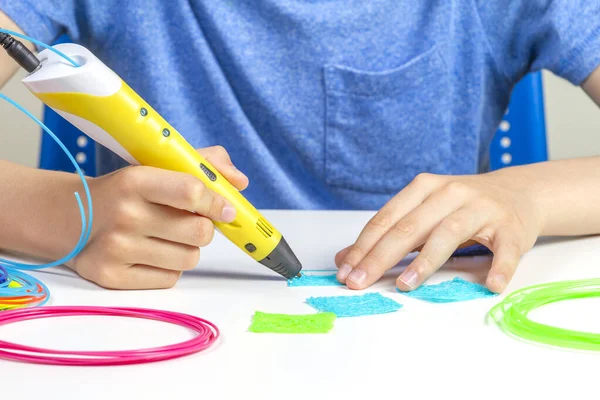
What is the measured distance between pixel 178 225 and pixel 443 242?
206 mm

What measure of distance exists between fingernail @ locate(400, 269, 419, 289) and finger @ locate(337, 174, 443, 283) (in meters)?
0.04

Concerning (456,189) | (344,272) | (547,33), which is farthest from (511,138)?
(344,272)

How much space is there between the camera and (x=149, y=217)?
556 millimetres

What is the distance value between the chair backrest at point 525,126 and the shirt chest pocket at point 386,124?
0.16 m

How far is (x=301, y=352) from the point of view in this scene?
0.41 m

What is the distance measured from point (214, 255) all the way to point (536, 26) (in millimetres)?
529

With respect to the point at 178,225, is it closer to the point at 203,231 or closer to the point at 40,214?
the point at 203,231

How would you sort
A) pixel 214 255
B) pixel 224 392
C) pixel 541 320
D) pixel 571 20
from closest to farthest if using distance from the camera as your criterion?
pixel 224 392, pixel 541 320, pixel 214 255, pixel 571 20

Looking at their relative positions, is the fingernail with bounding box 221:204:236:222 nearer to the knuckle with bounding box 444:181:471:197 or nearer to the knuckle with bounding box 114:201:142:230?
the knuckle with bounding box 114:201:142:230

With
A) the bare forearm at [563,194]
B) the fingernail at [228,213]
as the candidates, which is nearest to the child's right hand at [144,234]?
the fingernail at [228,213]

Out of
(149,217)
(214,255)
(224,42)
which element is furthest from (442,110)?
(149,217)

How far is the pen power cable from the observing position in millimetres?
390

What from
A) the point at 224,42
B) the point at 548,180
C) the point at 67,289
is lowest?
the point at 67,289

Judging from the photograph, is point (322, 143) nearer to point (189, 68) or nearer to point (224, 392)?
point (189, 68)
